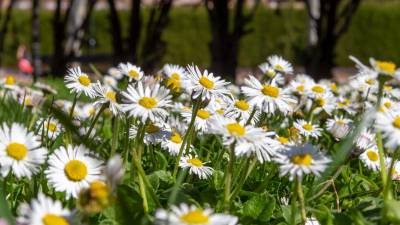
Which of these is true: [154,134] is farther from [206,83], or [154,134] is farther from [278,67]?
[278,67]

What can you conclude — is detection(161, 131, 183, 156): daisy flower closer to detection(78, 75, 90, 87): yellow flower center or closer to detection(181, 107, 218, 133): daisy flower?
detection(181, 107, 218, 133): daisy flower

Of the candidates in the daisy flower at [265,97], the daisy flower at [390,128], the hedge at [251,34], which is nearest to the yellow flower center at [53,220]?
the daisy flower at [390,128]

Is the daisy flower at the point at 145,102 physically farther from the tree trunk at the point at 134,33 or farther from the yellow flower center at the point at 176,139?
the tree trunk at the point at 134,33

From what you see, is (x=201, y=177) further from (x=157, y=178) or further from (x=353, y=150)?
(x=353, y=150)

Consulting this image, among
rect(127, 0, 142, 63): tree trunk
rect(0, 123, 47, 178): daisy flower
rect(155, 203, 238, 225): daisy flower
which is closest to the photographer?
rect(155, 203, 238, 225): daisy flower

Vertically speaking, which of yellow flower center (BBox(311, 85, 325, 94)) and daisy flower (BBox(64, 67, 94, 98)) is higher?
yellow flower center (BBox(311, 85, 325, 94))

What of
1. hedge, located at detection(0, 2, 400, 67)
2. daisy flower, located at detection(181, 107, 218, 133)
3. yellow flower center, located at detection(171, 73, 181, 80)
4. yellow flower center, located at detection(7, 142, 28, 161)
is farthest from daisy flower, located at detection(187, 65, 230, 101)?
hedge, located at detection(0, 2, 400, 67)

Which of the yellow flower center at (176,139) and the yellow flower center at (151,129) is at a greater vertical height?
the yellow flower center at (176,139)

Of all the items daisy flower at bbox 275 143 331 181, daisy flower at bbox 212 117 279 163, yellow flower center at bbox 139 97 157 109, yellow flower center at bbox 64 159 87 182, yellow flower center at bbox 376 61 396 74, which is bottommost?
yellow flower center at bbox 64 159 87 182
